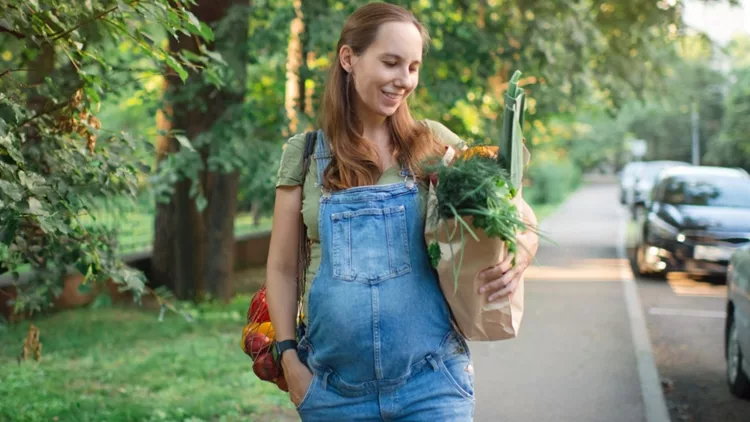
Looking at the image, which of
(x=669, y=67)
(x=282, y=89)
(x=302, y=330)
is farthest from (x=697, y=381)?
(x=669, y=67)

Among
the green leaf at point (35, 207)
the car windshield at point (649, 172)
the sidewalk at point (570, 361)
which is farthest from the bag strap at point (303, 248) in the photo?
the car windshield at point (649, 172)

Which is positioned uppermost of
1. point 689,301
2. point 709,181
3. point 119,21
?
point 119,21

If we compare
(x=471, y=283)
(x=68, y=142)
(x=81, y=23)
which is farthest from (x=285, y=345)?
(x=68, y=142)

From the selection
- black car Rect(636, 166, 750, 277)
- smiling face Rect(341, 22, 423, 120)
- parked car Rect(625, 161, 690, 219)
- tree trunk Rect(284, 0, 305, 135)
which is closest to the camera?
smiling face Rect(341, 22, 423, 120)

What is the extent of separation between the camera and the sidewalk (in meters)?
6.29

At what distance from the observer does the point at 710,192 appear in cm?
1423

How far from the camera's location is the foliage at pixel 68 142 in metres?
3.50

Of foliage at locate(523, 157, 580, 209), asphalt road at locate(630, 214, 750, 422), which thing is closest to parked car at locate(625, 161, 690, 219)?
foliage at locate(523, 157, 580, 209)

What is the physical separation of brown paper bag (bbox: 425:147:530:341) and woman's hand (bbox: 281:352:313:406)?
1.41 ft

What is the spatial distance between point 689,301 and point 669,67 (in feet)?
11.9

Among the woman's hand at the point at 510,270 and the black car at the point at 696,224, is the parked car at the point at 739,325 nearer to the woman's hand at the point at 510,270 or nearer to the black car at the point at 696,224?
the woman's hand at the point at 510,270

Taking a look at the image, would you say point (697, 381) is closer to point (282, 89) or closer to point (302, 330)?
point (282, 89)

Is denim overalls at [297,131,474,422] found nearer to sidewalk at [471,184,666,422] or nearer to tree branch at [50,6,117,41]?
sidewalk at [471,184,666,422]

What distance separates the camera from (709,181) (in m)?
14.6
